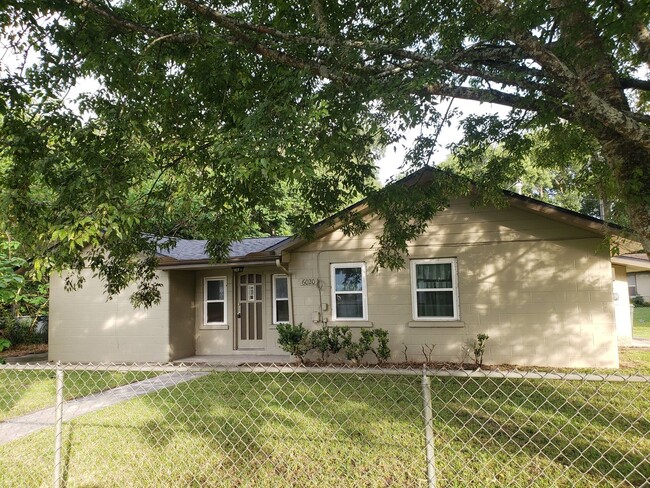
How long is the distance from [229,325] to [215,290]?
1.15 meters

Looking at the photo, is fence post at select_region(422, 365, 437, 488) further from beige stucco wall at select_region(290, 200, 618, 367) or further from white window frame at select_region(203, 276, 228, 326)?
white window frame at select_region(203, 276, 228, 326)

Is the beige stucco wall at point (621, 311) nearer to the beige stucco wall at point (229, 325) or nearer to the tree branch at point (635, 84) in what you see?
the tree branch at point (635, 84)

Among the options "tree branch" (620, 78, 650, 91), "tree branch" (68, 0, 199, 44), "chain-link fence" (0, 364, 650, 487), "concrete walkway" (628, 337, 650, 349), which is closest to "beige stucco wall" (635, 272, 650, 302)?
"concrete walkway" (628, 337, 650, 349)

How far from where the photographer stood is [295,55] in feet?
18.2

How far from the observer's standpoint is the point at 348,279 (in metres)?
10.6

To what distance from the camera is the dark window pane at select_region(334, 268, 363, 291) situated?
416 inches

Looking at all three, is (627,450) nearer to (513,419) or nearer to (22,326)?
(513,419)

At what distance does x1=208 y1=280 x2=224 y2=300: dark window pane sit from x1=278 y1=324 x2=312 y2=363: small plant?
3067 millimetres

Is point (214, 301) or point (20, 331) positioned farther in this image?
point (20, 331)

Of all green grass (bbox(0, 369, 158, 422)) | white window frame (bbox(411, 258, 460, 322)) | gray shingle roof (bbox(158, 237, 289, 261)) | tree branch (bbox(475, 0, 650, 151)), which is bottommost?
green grass (bbox(0, 369, 158, 422))

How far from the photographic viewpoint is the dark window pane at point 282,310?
11.8 metres

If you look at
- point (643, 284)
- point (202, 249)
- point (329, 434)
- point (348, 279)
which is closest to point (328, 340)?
point (348, 279)

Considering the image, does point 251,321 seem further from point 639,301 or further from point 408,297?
point 639,301

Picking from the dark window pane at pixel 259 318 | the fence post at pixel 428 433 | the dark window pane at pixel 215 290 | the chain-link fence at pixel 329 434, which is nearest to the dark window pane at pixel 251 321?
the dark window pane at pixel 259 318
